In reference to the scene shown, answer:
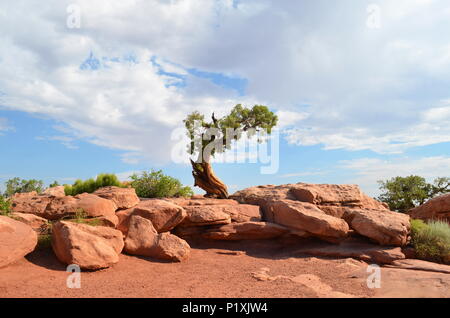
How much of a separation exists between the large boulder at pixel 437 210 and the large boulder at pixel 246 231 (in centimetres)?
1133

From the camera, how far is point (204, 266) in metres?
9.27

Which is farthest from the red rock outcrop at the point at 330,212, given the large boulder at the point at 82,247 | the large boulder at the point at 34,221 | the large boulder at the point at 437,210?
the large boulder at the point at 34,221

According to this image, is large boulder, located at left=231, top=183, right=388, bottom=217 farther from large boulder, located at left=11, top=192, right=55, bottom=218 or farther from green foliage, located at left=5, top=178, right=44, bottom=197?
green foliage, located at left=5, top=178, right=44, bottom=197

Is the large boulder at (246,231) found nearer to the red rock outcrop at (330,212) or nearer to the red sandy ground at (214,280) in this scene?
the red rock outcrop at (330,212)

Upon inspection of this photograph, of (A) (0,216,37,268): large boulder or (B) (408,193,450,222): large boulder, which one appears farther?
(B) (408,193,450,222): large boulder

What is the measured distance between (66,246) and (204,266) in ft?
12.7

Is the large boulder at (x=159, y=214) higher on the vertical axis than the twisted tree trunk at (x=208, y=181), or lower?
lower

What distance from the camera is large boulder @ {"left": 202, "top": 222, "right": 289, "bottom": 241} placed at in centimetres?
1159

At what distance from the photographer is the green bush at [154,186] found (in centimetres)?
1919

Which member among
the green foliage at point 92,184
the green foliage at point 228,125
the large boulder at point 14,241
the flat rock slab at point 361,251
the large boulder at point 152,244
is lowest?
the flat rock slab at point 361,251

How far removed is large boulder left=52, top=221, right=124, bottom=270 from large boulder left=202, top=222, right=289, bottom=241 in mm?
3963

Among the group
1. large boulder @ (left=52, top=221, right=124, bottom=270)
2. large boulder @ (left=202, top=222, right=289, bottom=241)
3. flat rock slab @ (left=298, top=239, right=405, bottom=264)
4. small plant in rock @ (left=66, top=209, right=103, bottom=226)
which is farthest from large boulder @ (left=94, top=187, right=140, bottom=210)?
flat rock slab @ (left=298, top=239, right=405, bottom=264)
